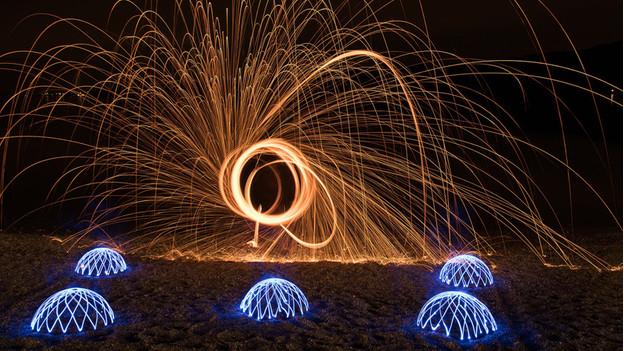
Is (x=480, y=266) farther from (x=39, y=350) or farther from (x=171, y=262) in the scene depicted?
(x=39, y=350)

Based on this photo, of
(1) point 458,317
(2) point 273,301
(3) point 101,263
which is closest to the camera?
(1) point 458,317

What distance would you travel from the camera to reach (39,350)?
16.7 ft


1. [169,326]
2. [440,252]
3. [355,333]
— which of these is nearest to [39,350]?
[169,326]

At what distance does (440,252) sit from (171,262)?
14.5ft

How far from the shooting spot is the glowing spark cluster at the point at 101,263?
25.7 ft

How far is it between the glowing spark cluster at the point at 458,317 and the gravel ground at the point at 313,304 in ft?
0.43

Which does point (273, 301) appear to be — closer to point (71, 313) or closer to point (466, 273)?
point (71, 313)

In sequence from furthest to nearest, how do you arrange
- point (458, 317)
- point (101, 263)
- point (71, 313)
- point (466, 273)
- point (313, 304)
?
point (101, 263)
point (466, 273)
point (313, 304)
point (458, 317)
point (71, 313)

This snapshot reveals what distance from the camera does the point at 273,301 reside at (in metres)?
6.34

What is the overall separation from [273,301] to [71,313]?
2.14m

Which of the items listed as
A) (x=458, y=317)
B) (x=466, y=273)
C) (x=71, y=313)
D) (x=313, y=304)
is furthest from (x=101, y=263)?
(x=466, y=273)

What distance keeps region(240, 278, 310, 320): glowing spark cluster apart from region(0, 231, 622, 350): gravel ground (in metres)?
0.14

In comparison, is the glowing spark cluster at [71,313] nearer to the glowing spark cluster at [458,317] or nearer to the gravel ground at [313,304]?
the gravel ground at [313,304]

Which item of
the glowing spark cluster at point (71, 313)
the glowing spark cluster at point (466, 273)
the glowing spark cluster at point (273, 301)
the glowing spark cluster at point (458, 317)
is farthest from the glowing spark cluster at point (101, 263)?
the glowing spark cluster at point (466, 273)
